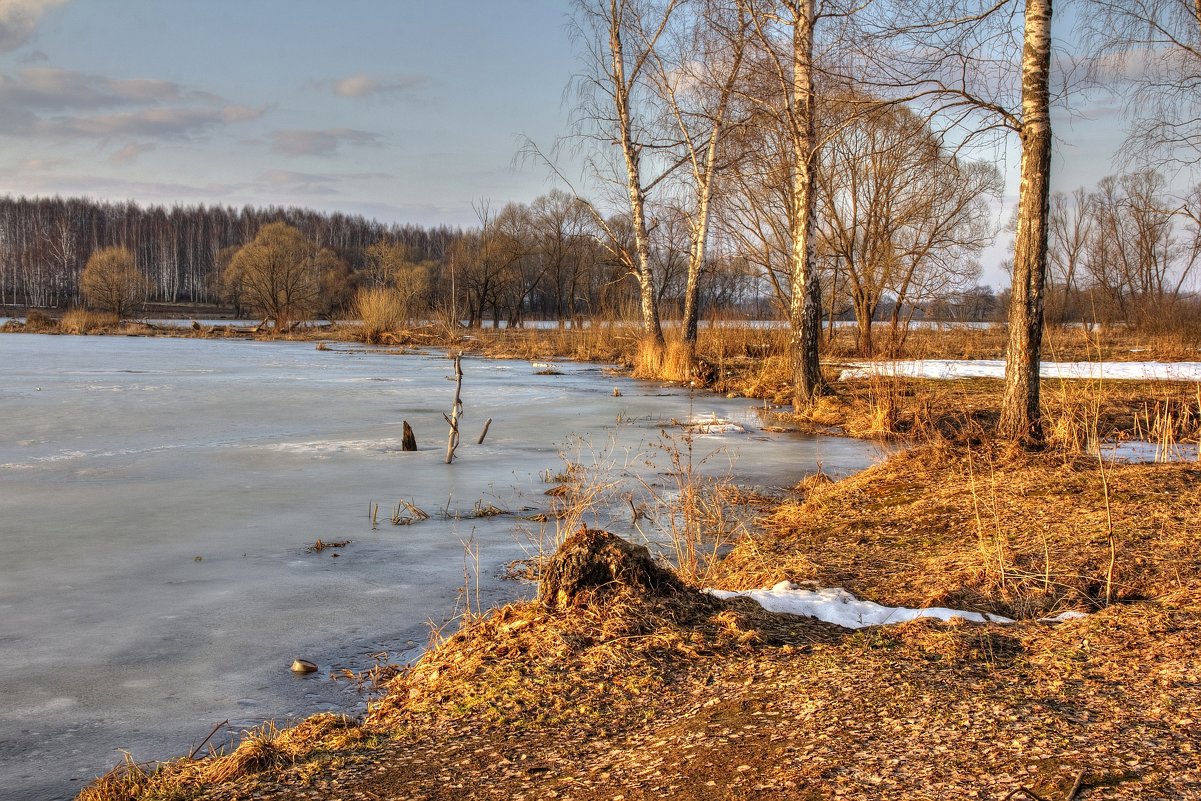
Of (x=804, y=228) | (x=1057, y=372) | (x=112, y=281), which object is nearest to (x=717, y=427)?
(x=804, y=228)

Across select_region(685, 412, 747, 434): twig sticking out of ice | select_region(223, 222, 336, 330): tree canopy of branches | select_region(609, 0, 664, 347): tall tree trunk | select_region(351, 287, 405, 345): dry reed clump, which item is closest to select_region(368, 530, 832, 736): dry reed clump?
select_region(685, 412, 747, 434): twig sticking out of ice

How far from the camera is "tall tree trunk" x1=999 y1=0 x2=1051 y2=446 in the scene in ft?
22.1

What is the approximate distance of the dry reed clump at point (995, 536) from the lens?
373cm

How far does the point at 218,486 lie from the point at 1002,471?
603 centimetres

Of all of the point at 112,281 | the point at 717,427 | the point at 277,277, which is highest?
the point at 277,277

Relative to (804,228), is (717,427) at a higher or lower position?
lower

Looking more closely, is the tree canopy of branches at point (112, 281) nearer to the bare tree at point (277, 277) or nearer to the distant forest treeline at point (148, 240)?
the bare tree at point (277, 277)

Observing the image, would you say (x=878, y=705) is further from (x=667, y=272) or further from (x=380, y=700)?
(x=667, y=272)

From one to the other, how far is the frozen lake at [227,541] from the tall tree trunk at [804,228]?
4.13 feet

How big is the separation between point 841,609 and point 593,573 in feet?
3.49

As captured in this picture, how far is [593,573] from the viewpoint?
346cm

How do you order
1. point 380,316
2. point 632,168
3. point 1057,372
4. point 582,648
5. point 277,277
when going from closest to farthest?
point 582,648 < point 1057,372 < point 632,168 < point 380,316 < point 277,277

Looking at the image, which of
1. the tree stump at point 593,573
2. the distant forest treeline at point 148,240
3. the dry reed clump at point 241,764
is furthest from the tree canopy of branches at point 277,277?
the dry reed clump at point 241,764

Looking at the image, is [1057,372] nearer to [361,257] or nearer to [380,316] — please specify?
[380,316]
